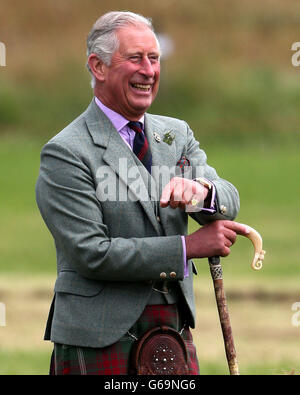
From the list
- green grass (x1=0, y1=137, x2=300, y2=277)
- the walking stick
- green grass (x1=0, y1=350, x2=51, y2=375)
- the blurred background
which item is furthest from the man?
the blurred background

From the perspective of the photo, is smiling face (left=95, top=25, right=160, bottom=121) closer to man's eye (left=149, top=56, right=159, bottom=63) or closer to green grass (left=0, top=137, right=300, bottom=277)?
man's eye (left=149, top=56, right=159, bottom=63)

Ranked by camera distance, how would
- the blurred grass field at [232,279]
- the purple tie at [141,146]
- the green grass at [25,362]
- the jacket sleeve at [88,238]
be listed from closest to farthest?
1. the jacket sleeve at [88,238]
2. the purple tie at [141,146]
3. the green grass at [25,362]
4. the blurred grass field at [232,279]

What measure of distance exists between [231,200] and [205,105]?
28107 millimetres

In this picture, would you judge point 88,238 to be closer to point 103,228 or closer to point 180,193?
point 103,228

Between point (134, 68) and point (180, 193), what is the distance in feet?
1.76

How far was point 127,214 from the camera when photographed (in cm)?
443

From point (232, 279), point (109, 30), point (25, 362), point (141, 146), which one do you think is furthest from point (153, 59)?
point (232, 279)

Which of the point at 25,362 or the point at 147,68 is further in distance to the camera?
the point at 25,362

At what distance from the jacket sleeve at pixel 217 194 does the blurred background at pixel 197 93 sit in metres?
14.2

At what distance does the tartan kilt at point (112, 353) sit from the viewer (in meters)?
4.44

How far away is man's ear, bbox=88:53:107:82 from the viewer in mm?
4504

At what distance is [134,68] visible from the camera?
14.6ft

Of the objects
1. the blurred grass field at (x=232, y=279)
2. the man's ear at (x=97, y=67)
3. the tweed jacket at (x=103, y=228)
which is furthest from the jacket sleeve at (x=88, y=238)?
the blurred grass field at (x=232, y=279)

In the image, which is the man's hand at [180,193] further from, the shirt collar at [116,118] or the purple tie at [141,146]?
the shirt collar at [116,118]
